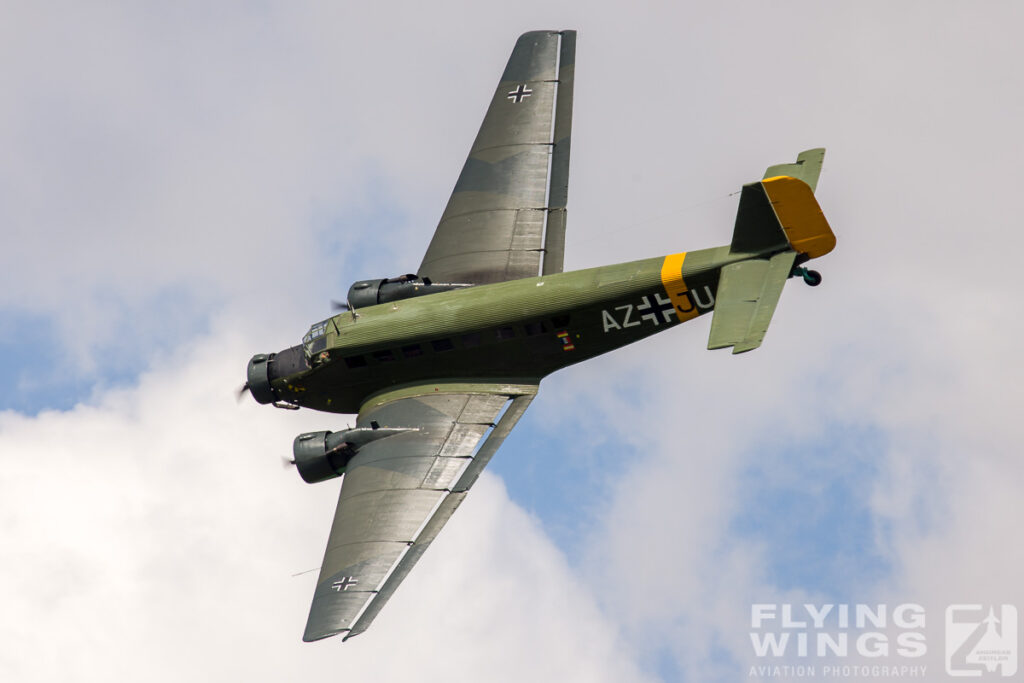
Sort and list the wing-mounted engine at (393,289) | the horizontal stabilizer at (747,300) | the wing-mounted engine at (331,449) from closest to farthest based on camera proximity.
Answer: the horizontal stabilizer at (747,300)
the wing-mounted engine at (331,449)
the wing-mounted engine at (393,289)

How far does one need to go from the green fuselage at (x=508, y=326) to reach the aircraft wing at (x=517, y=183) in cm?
335

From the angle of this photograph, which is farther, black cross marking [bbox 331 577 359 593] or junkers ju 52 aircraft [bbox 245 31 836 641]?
junkers ju 52 aircraft [bbox 245 31 836 641]

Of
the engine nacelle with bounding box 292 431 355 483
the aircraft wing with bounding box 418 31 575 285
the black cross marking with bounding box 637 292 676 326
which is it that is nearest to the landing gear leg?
the black cross marking with bounding box 637 292 676 326

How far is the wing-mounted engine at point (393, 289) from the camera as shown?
5356cm

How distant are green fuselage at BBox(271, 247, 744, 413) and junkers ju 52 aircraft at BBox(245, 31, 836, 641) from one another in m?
0.04

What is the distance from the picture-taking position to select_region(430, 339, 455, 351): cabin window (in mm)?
51188

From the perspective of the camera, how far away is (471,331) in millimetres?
50781

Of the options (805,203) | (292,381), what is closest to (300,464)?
(292,381)

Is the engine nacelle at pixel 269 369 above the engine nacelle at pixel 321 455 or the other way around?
above

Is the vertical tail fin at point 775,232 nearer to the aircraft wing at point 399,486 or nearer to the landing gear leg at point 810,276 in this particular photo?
the landing gear leg at point 810,276

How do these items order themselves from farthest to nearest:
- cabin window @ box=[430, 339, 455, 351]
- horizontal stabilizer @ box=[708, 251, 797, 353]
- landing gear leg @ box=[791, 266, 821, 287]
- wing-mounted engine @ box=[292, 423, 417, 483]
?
cabin window @ box=[430, 339, 455, 351] → wing-mounted engine @ box=[292, 423, 417, 483] → landing gear leg @ box=[791, 266, 821, 287] → horizontal stabilizer @ box=[708, 251, 797, 353]

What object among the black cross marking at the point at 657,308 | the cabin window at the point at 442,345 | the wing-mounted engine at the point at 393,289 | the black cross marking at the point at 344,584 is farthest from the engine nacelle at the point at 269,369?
the black cross marking at the point at 657,308

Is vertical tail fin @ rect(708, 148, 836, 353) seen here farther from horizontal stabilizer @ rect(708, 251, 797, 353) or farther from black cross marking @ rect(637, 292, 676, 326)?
black cross marking @ rect(637, 292, 676, 326)

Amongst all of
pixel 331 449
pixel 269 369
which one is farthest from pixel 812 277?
pixel 269 369
